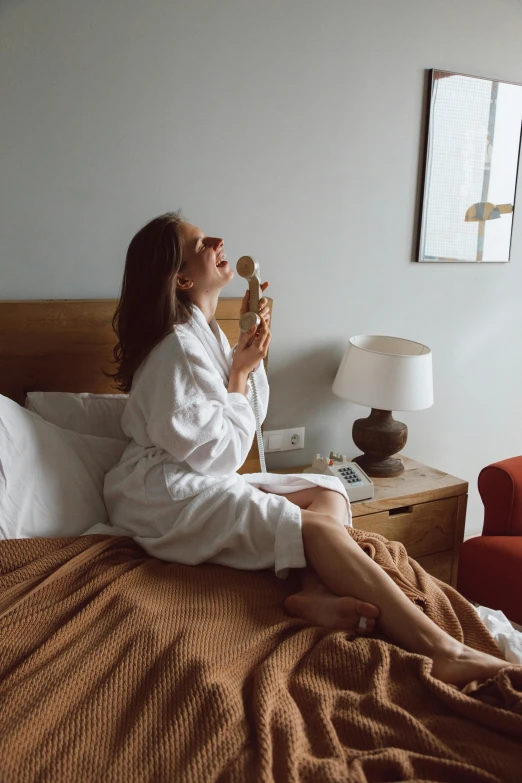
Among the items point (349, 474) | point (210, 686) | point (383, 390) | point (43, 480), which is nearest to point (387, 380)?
point (383, 390)

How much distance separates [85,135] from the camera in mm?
1942

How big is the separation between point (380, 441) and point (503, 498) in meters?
0.43

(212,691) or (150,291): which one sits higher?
(150,291)

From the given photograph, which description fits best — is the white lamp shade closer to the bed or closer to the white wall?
the white wall

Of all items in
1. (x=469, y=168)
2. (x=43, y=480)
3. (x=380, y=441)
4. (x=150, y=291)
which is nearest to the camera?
(x=43, y=480)

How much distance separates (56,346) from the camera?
1942 mm

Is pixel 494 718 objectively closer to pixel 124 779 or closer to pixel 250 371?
pixel 124 779

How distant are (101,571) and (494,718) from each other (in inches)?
32.6

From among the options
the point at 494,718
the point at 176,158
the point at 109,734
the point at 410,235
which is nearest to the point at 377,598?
the point at 494,718

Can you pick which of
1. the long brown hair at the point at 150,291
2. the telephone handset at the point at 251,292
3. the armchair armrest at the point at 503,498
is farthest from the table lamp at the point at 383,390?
the long brown hair at the point at 150,291

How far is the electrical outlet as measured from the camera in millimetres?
2451

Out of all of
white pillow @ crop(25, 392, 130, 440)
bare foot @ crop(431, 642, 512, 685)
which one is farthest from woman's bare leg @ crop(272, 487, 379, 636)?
white pillow @ crop(25, 392, 130, 440)

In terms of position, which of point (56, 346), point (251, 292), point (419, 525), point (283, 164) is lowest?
point (419, 525)

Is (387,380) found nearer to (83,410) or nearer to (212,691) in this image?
(83,410)
